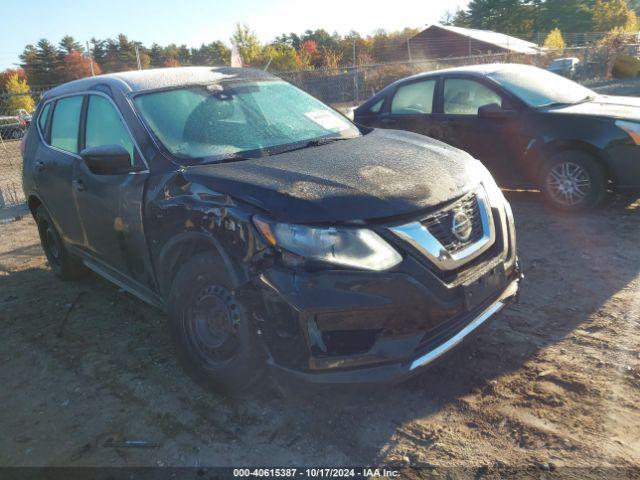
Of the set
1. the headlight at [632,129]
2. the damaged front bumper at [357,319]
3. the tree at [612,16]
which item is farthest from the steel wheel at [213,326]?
the tree at [612,16]

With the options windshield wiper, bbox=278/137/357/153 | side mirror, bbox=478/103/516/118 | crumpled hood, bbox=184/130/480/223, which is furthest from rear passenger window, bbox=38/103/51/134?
side mirror, bbox=478/103/516/118

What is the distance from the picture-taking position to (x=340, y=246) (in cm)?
236

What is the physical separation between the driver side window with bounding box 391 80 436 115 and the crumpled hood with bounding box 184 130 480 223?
361cm

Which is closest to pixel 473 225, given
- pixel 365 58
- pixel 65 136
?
pixel 65 136

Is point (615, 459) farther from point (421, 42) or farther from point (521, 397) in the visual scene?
point (421, 42)

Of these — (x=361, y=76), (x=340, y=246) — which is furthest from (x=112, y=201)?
(x=361, y=76)

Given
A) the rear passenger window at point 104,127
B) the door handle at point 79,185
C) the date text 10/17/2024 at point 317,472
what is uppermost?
the rear passenger window at point 104,127

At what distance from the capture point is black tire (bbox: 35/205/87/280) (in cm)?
487

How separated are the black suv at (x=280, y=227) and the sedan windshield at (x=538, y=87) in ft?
9.52

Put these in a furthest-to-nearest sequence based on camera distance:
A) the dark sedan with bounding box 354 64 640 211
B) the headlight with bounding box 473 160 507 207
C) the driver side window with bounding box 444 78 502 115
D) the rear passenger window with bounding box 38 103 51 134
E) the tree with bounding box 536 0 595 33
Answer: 1. the tree with bounding box 536 0 595 33
2. the driver side window with bounding box 444 78 502 115
3. the dark sedan with bounding box 354 64 640 211
4. the rear passenger window with bounding box 38 103 51 134
5. the headlight with bounding box 473 160 507 207

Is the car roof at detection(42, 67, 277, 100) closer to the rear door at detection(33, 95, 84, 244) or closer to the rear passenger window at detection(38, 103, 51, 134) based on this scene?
the rear door at detection(33, 95, 84, 244)

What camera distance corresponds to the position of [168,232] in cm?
300

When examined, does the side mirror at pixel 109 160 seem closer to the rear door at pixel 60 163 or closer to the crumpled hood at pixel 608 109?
the rear door at pixel 60 163

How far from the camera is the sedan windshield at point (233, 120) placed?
10.6 ft
